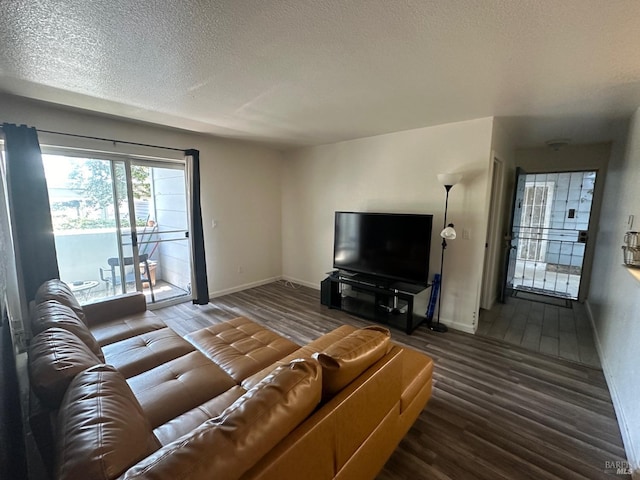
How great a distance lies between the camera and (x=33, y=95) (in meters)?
2.54

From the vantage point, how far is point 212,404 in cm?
149

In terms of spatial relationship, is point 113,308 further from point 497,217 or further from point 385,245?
point 497,217

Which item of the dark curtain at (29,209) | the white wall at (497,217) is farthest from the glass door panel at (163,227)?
the white wall at (497,217)

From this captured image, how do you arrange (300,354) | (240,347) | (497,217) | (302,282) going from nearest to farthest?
(300,354) < (240,347) < (497,217) < (302,282)

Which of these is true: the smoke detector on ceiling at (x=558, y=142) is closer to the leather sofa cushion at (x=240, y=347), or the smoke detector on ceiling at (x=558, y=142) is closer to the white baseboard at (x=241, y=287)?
the leather sofa cushion at (x=240, y=347)

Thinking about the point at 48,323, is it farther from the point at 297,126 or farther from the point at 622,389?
the point at 622,389

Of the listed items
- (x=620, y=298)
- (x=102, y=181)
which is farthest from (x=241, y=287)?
(x=620, y=298)

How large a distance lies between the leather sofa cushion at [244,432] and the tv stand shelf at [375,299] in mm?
2502

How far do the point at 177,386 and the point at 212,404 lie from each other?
281 mm

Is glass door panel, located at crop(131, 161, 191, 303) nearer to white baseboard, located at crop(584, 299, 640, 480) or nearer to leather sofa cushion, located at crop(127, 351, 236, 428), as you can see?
leather sofa cushion, located at crop(127, 351, 236, 428)

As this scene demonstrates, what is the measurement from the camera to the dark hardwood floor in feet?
5.39

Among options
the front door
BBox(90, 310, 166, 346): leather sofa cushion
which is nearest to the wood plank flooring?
Answer: the front door

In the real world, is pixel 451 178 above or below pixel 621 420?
above

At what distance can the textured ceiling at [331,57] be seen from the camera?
137 centimetres
